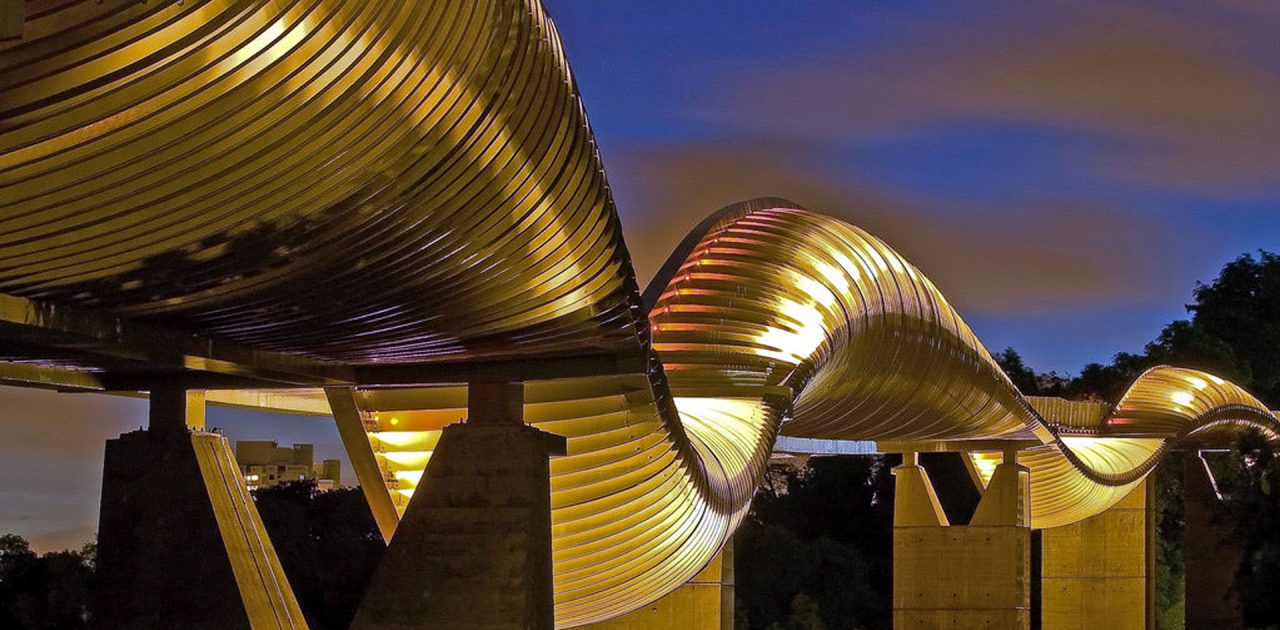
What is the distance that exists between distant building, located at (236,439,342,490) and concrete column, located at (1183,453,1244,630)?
65.5ft

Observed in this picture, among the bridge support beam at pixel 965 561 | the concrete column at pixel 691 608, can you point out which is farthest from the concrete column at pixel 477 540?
the bridge support beam at pixel 965 561

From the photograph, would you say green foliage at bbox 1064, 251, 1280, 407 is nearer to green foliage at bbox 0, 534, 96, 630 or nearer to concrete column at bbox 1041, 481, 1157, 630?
concrete column at bbox 1041, 481, 1157, 630

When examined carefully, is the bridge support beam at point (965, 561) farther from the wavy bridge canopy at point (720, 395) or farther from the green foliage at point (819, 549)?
the green foliage at point (819, 549)

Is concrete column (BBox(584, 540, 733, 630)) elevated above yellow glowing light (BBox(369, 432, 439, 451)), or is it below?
below

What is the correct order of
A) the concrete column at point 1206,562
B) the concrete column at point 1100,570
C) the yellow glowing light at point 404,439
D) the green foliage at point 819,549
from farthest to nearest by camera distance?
the green foliage at point 819,549, the concrete column at point 1206,562, the concrete column at point 1100,570, the yellow glowing light at point 404,439

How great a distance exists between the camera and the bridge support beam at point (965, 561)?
105 ft

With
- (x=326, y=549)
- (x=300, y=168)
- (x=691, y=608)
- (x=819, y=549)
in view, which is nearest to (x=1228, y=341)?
(x=819, y=549)

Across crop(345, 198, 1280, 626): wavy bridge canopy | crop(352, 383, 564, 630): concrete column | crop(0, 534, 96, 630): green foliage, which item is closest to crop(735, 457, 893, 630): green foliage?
crop(0, 534, 96, 630): green foliage

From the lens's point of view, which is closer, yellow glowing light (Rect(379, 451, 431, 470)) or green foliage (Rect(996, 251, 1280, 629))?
yellow glowing light (Rect(379, 451, 431, 470))

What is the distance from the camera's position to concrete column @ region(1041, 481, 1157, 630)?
4034 centimetres

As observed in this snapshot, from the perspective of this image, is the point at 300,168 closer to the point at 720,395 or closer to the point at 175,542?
the point at 175,542

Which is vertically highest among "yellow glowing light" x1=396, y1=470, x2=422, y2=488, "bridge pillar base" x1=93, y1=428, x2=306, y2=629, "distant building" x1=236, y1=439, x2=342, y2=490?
"distant building" x1=236, y1=439, x2=342, y2=490

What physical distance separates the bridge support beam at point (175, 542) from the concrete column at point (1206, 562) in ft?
116

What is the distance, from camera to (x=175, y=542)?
1253cm
